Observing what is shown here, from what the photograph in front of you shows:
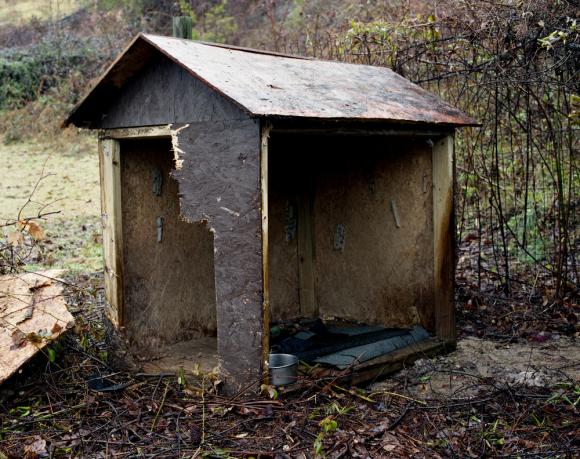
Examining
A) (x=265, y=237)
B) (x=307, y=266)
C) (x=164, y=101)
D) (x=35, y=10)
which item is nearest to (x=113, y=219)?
(x=164, y=101)

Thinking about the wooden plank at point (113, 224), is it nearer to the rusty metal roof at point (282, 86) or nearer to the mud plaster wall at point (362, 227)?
the rusty metal roof at point (282, 86)

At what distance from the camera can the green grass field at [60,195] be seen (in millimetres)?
8320

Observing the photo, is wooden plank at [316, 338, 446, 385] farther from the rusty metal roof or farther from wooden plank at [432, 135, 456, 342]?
the rusty metal roof

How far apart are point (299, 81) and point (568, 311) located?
326cm

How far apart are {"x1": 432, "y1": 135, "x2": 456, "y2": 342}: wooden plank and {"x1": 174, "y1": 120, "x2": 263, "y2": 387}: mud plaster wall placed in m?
1.94

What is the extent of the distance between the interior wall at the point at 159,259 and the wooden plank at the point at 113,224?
4.0 inches

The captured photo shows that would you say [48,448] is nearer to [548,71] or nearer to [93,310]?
[93,310]

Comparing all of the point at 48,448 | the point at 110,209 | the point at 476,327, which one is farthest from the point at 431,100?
the point at 48,448

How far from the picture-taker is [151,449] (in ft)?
12.7

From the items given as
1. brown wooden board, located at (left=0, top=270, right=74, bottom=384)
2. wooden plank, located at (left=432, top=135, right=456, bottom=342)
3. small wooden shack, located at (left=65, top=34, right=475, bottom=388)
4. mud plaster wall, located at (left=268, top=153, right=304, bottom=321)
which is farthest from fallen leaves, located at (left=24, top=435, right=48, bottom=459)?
wooden plank, located at (left=432, top=135, right=456, bottom=342)

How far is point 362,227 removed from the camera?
20.5ft

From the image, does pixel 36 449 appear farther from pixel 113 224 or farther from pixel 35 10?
pixel 35 10


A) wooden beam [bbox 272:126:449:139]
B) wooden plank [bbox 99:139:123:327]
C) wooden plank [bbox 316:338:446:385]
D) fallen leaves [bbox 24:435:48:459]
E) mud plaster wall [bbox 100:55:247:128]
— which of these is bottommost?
fallen leaves [bbox 24:435:48:459]

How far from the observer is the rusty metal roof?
4.14 m
